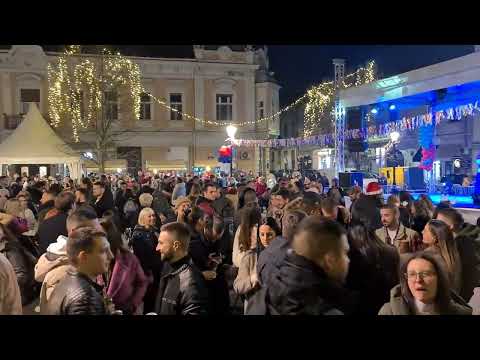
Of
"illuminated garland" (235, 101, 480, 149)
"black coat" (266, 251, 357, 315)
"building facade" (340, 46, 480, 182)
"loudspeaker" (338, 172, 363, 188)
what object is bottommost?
"black coat" (266, 251, 357, 315)

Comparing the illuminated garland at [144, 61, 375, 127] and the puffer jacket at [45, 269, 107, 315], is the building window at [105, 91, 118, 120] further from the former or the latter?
the puffer jacket at [45, 269, 107, 315]

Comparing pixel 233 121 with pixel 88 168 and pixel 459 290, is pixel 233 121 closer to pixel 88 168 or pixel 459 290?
pixel 88 168

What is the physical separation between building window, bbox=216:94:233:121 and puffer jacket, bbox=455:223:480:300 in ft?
102

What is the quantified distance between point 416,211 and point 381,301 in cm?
354

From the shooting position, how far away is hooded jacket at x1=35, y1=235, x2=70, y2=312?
12.0 ft

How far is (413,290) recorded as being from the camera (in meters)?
3.01

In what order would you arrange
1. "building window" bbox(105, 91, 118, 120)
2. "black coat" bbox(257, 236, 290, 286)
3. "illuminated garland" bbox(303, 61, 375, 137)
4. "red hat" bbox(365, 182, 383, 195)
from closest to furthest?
1. "black coat" bbox(257, 236, 290, 286)
2. "red hat" bbox(365, 182, 383, 195)
3. "building window" bbox(105, 91, 118, 120)
4. "illuminated garland" bbox(303, 61, 375, 137)

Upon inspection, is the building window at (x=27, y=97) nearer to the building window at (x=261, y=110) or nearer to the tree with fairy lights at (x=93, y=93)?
the tree with fairy lights at (x=93, y=93)

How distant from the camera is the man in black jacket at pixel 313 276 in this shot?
101 inches

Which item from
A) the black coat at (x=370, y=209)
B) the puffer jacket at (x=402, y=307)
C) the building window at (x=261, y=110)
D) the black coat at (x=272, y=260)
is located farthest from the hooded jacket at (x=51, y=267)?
the building window at (x=261, y=110)

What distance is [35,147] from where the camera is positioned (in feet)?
55.8

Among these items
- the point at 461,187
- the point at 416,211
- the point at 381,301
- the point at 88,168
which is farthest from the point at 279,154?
the point at 381,301

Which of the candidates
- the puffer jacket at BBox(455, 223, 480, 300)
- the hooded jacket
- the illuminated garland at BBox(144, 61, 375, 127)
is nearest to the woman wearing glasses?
the puffer jacket at BBox(455, 223, 480, 300)
